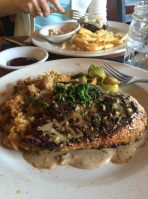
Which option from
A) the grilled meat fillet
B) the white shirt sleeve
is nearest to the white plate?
the grilled meat fillet

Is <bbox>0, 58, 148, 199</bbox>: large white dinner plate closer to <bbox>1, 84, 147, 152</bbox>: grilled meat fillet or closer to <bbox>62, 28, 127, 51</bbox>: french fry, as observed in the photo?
<bbox>1, 84, 147, 152</bbox>: grilled meat fillet

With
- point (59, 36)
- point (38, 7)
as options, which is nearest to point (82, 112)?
point (59, 36)

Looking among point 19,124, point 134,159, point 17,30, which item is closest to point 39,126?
point 19,124

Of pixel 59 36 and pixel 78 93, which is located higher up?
pixel 59 36

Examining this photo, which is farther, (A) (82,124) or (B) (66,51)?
(B) (66,51)

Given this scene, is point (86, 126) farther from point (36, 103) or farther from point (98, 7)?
point (98, 7)

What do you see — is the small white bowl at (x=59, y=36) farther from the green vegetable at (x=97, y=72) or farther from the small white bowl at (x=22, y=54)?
the green vegetable at (x=97, y=72)

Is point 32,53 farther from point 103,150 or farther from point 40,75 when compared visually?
point 103,150
